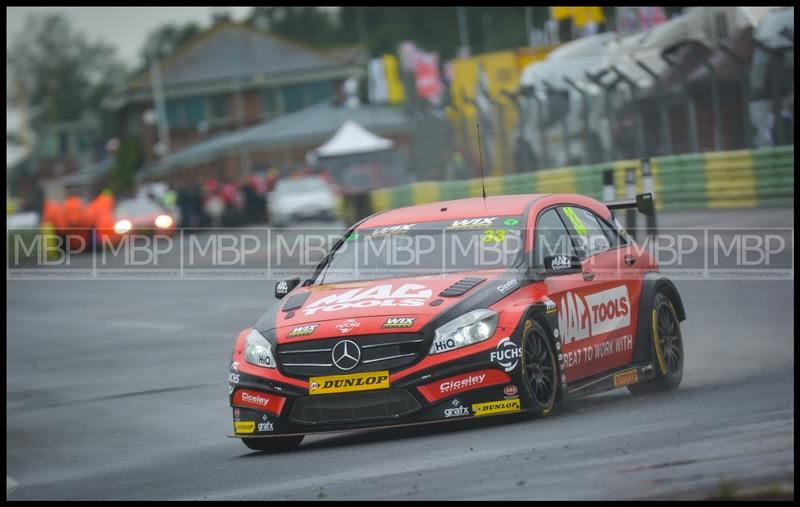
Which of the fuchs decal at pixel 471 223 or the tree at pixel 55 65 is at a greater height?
the tree at pixel 55 65

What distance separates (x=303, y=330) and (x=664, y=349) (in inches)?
114

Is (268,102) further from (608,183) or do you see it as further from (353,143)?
(608,183)

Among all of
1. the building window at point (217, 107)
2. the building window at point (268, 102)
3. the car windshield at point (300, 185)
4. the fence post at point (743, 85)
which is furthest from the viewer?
the building window at point (217, 107)

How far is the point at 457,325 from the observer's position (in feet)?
28.8

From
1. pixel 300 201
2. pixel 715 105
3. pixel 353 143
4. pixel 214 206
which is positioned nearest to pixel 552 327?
pixel 715 105

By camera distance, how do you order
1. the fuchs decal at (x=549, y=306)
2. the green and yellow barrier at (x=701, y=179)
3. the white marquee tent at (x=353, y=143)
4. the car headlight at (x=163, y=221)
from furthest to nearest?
the white marquee tent at (x=353, y=143)
the car headlight at (x=163, y=221)
the green and yellow barrier at (x=701, y=179)
the fuchs decal at (x=549, y=306)

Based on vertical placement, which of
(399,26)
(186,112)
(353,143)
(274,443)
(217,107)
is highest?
(399,26)

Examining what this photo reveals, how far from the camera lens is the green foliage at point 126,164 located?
118 m

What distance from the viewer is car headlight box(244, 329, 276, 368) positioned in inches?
356

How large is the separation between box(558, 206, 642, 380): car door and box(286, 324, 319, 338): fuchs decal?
5.19 ft

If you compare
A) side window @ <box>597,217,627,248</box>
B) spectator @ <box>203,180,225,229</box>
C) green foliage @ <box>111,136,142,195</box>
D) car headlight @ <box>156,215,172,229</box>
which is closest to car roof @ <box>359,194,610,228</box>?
side window @ <box>597,217,627,248</box>

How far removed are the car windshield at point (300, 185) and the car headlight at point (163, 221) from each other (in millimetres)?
5483

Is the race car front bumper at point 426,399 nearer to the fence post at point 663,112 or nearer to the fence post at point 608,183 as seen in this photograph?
the fence post at point 608,183

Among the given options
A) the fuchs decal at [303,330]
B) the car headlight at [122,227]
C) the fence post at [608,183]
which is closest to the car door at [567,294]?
the fuchs decal at [303,330]
